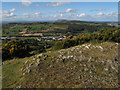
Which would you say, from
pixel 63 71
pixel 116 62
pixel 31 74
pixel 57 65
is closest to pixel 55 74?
pixel 63 71

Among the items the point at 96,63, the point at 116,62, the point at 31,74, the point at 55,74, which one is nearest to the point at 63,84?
the point at 55,74

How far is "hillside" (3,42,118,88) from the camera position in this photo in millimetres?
17984

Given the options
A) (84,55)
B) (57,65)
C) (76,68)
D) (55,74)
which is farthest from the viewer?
(84,55)

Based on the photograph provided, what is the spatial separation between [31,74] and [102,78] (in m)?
14.6

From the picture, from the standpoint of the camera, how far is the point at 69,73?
69.3 ft

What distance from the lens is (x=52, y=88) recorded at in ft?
55.2

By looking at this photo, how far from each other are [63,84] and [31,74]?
25.2 feet

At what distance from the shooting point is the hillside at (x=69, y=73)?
18.0 metres

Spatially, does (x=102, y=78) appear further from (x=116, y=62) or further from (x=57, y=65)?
(x=57, y=65)

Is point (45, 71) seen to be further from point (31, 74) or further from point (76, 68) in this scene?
point (76, 68)

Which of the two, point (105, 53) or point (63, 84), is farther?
point (105, 53)

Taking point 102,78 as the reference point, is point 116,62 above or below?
above

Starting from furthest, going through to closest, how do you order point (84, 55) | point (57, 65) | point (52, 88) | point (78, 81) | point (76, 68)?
point (84, 55)
point (57, 65)
point (76, 68)
point (78, 81)
point (52, 88)

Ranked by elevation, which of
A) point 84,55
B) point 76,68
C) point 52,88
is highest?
point 84,55
